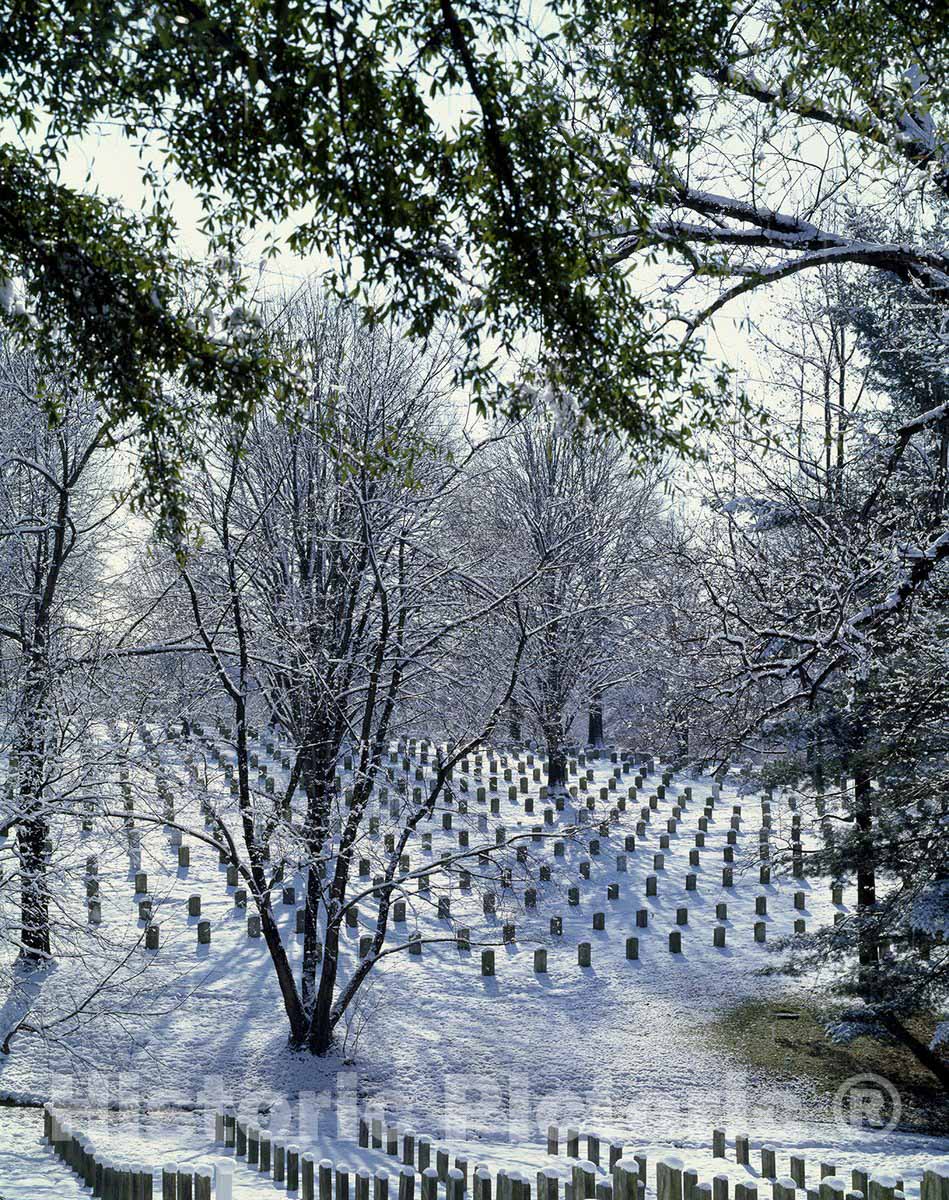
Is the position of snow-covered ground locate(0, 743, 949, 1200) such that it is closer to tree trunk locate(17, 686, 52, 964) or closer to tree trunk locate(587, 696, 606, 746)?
tree trunk locate(17, 686, 52, 964)

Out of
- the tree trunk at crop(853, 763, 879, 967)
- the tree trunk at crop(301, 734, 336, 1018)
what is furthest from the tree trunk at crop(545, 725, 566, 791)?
the tree trunk at crop(301, 734, 336, 1018)

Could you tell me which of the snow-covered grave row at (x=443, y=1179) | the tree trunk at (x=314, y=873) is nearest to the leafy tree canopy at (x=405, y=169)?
the snow-covered grave row at (x=443, y=1179)

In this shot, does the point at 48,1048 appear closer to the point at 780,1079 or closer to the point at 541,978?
the point at 541,978

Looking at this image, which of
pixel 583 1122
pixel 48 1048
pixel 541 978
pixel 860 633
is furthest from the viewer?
pixel 541 978

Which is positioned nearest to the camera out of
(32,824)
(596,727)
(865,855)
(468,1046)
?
(32,824)

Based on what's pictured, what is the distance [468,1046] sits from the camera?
12195mm

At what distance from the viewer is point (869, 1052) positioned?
12.5 meters

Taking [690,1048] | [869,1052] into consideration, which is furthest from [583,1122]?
[869,1052]

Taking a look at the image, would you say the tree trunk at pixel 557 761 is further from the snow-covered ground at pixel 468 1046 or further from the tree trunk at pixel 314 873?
the tree trunk at pixel 314 873

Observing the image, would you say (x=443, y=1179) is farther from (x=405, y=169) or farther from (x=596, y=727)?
(x=596, y=727)

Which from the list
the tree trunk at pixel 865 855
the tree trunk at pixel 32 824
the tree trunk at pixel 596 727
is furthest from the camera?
the tree trunk at pixel 596 727

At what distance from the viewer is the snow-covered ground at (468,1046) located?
9.29 meters

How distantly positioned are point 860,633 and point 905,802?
5.16 meters

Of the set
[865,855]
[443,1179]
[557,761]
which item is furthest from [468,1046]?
[557,761]
